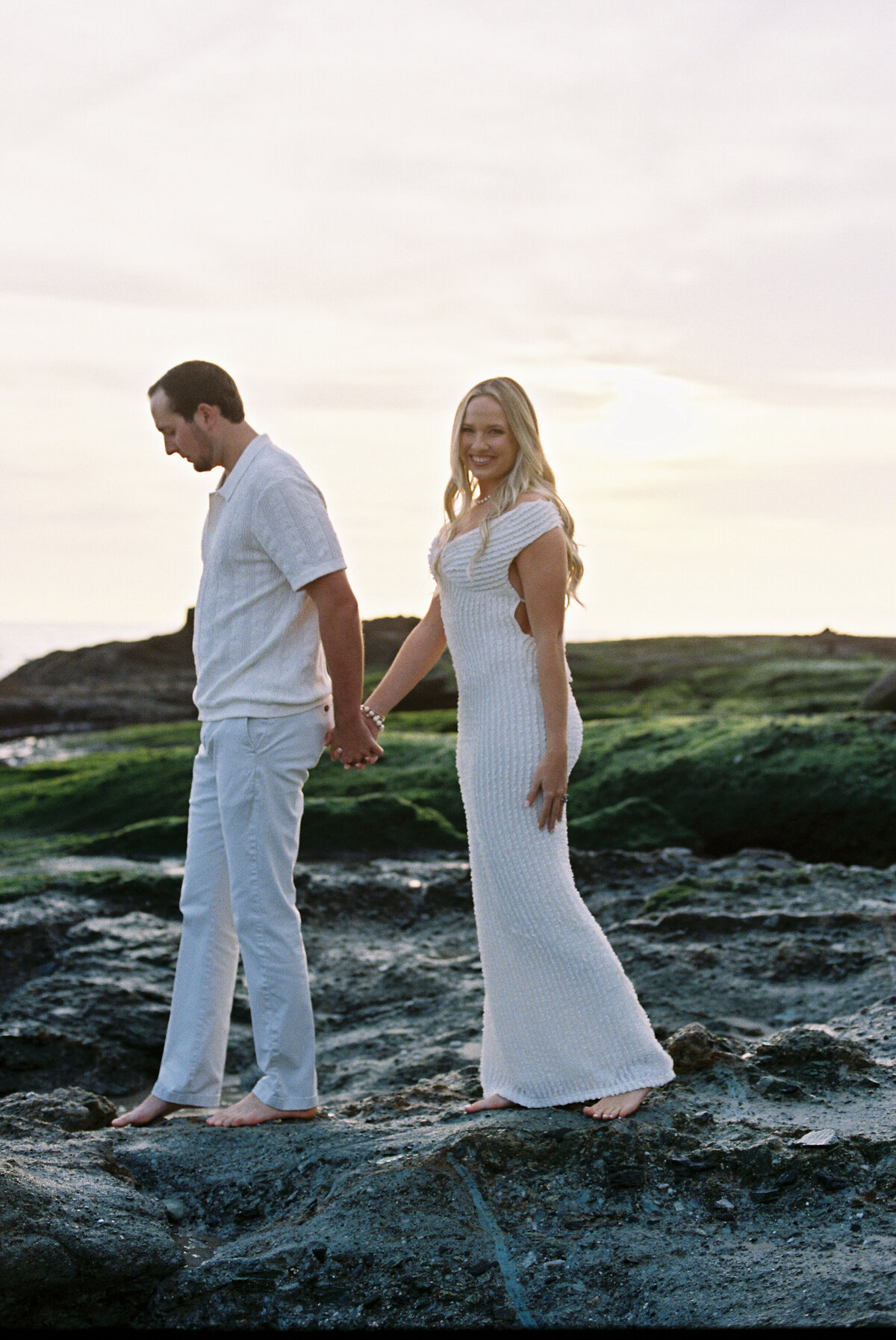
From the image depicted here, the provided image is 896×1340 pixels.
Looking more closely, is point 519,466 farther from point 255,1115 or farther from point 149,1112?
point 149,1112

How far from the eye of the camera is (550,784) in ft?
14.0

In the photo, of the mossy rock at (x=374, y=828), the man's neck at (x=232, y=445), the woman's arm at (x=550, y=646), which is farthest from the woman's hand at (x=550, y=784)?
the mossy rock at (x=374, y=828)

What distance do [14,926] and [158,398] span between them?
466 centimetres

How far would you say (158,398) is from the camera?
4.69m

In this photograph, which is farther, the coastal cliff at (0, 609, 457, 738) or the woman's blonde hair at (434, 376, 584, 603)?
the coastal cliff at (0, 609, 457, 738)

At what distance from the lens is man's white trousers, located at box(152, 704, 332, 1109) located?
14.9ft

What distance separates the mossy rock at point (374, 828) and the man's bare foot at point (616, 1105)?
7.54 m

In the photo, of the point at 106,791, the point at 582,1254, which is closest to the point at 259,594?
the point at 582,1254

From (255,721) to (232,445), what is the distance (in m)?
1.06

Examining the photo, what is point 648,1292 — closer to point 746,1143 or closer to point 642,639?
point 746,1143

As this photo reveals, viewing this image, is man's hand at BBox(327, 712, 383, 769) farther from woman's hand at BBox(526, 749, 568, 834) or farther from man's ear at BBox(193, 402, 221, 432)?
man's ear at BBox(193, 402, 221, 432)

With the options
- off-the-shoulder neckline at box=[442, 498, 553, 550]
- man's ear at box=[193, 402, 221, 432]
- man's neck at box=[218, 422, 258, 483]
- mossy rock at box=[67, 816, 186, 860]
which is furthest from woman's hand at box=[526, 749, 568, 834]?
mossy rock at box=[67, 816, 186, 860]

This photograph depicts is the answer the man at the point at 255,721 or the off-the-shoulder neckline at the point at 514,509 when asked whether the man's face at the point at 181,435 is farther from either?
the off-the-shoulder neckline at the point at 514,509

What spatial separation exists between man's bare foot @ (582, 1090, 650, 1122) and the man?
3.62 feet
